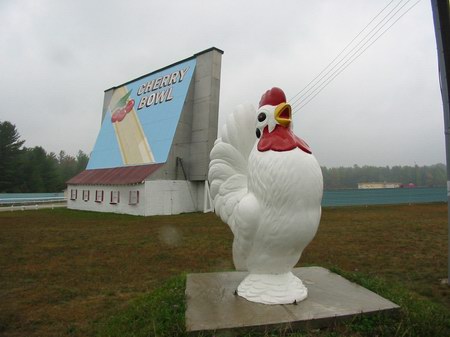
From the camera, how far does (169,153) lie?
63.3 feet

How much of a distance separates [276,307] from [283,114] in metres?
2.14

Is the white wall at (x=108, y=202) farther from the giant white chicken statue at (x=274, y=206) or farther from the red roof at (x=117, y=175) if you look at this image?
the giant white chicken statue at (x=274, y=206)

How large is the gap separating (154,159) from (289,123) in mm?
16362

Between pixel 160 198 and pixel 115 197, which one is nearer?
pixel 160 198

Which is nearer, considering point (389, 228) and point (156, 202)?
point (389, 228)

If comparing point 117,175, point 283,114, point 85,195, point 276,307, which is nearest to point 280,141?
point 283,114

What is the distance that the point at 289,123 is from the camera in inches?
163

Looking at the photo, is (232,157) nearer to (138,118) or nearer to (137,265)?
(137,265)

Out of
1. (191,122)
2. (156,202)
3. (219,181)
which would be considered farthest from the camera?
(191,122)

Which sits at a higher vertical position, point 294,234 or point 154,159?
point 154,159

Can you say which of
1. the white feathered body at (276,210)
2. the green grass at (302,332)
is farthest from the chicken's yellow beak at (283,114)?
the green grass at (302,332)

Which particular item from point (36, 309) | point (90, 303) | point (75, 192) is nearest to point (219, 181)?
point (90, 303)

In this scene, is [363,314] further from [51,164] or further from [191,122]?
[51,164]

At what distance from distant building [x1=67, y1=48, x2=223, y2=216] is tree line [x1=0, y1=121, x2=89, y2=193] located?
73.7ft
